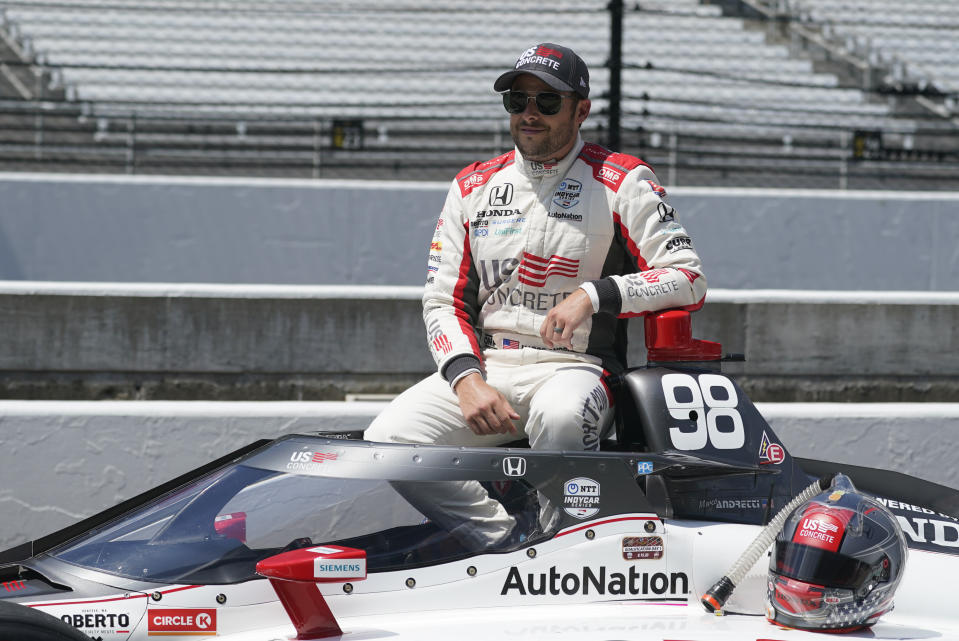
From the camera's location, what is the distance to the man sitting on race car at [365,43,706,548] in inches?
130

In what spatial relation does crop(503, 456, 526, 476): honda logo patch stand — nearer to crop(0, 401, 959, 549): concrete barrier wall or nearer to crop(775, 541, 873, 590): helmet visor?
crop(775, 541, 873, 590): helmet visor

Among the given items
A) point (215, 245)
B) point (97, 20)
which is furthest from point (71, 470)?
point (97, 20)

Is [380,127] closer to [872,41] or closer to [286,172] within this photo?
[286,172]

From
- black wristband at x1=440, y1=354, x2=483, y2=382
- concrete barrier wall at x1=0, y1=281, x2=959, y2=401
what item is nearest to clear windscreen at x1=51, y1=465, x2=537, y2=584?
black wristband at x1=440, y1=354, x2=483, y2=382

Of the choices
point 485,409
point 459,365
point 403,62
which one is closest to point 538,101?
point 459,365

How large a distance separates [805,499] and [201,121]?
937 cm

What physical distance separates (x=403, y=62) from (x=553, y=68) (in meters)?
9.55

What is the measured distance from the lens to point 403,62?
12656 mm

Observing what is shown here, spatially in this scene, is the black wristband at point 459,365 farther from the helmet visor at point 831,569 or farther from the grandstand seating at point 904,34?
the grandstand seating at point 904,34

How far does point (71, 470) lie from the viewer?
4.54 meters

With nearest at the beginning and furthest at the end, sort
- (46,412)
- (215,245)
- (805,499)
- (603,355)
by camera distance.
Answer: (805,499) < (603,355) < (46,412) < (215,245)

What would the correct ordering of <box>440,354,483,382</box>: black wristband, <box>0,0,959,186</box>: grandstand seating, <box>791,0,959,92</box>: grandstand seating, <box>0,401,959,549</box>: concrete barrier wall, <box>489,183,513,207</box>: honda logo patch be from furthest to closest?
<box>791,0,959,92</box>: grandstand seating → <box>0,0,959,186</box>: grandstand seating → <box>0,401,959,549</box>: concrete barrier wall → <box>489,183,513,207</box>: honda logo patch → <box>440,354,483,382</box>: black wristband

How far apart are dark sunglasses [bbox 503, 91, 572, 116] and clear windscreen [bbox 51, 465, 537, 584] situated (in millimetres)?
1223

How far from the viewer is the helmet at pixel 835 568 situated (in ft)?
8.84
